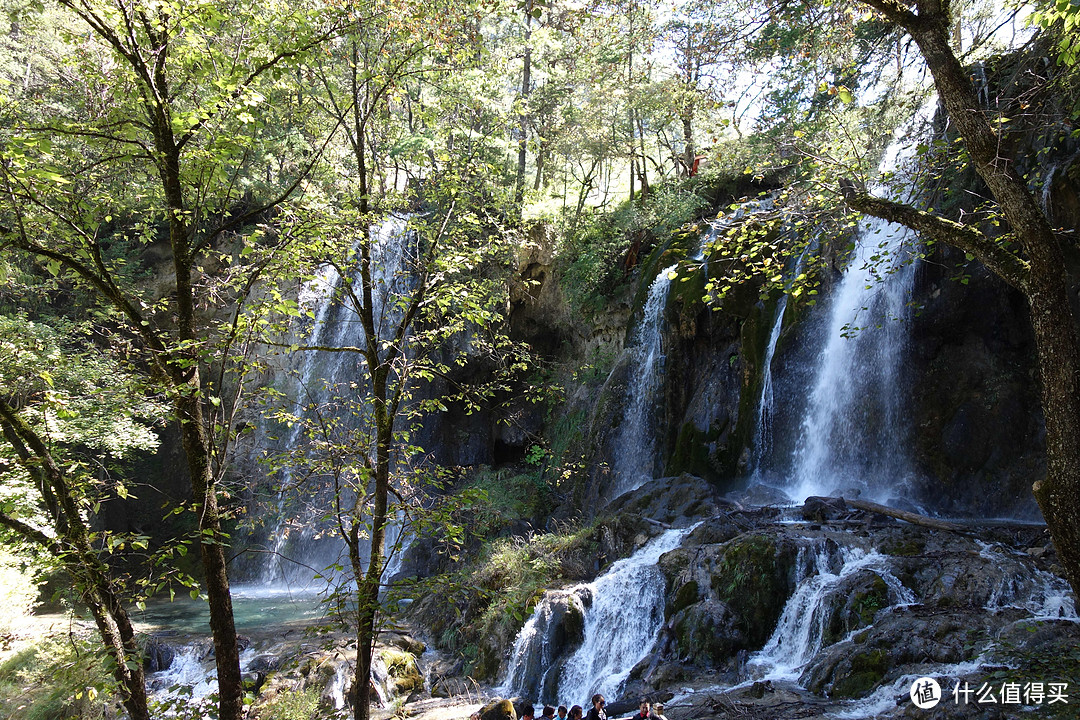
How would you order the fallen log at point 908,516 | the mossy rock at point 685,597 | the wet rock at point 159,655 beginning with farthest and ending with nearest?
the wet rock at point 159,655 → the fallen log at point 908,516 → the mossy rock at point 685,597

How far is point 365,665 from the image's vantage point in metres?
4.11

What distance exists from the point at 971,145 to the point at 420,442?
15775 mm

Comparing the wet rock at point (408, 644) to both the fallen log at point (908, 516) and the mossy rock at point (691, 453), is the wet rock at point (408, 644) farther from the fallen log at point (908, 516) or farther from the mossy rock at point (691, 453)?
the fallen log at point (908, 516)

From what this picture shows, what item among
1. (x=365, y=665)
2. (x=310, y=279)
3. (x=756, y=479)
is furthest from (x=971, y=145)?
(x=756, y=479)

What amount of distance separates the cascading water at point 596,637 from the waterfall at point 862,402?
13.4ft

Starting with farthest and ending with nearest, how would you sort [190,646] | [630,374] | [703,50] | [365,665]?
1. [630,374]
2. [190,646]
3. [703,50]
4. [365,665]

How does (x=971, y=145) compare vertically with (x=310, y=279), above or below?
above

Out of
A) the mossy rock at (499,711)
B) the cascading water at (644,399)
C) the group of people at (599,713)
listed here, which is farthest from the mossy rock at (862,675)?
the cascading water at (644,399)

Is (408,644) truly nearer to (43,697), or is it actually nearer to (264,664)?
(264,664)

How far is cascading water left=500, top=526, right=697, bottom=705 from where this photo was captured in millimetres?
8133

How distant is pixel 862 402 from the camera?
37.5ft

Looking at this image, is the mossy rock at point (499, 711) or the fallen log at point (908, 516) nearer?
the mossy rock at point (499, 711)

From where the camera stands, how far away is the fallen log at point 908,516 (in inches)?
328

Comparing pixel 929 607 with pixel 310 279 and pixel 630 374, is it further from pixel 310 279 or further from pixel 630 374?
pixel 630 374
